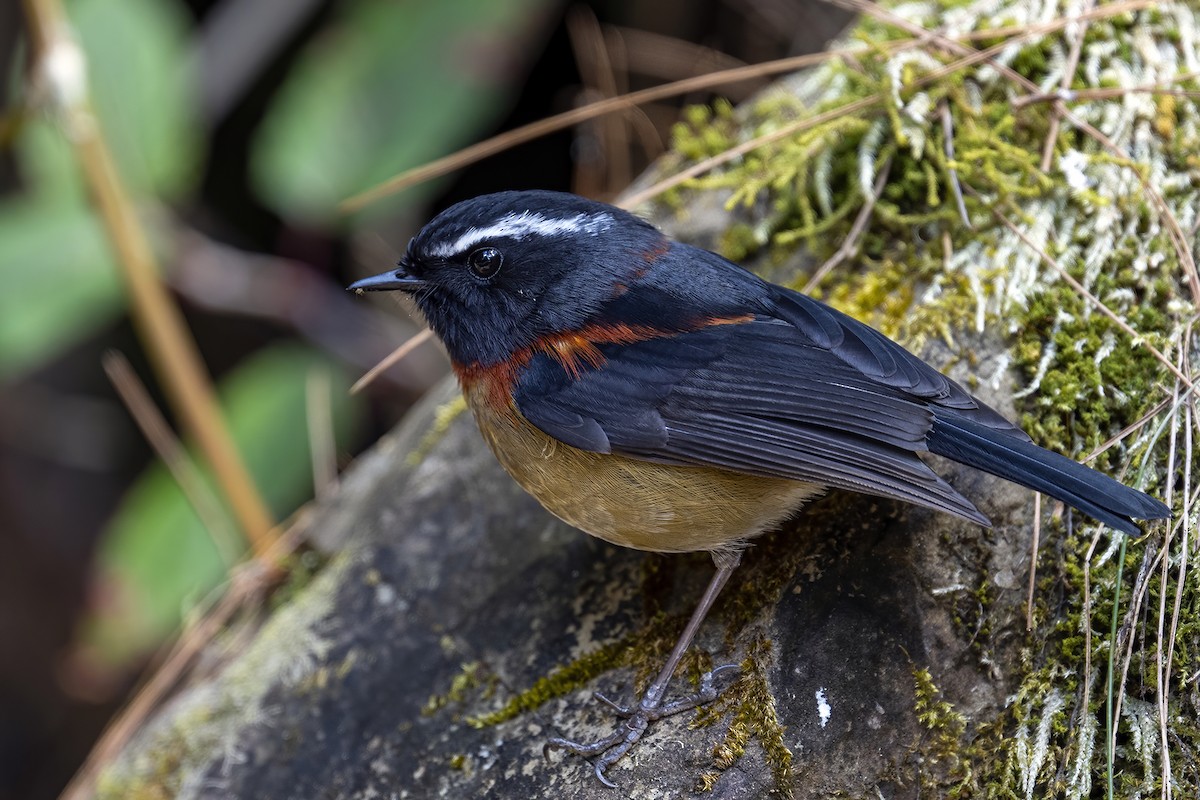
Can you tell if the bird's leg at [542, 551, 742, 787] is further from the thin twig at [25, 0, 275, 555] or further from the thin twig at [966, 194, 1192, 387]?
the thin twig at [25, 0, 275, 555]

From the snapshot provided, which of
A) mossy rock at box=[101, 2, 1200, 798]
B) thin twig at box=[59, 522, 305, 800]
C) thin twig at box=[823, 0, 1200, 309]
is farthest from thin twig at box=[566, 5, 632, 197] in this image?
thin twig at box=[59, 522, 305, 800]

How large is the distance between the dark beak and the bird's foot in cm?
149

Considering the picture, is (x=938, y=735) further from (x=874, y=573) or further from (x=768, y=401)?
(x=768, y=401)

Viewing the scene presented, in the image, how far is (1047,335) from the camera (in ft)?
10.2

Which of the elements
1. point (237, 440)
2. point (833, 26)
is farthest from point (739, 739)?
point (833, 26)

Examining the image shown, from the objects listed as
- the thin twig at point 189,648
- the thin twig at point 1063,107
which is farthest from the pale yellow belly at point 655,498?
the thin twig at point 189,648

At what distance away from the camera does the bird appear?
2748 millimetres

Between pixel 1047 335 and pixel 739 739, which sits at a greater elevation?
pixel 1047 335

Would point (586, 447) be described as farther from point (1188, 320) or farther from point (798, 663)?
point (1188, 320)

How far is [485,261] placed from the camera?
330cm

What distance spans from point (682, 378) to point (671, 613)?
74cm

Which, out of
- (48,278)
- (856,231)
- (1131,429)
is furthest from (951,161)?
(48,278)

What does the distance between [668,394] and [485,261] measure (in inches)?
30.6

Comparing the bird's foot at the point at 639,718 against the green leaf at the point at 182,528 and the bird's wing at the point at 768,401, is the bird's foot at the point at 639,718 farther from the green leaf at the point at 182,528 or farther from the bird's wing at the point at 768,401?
the green leaf at the point at 182,528
